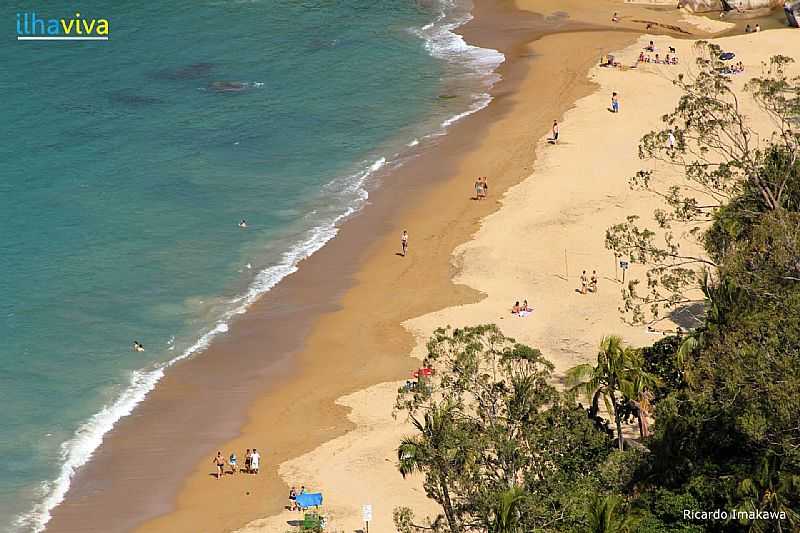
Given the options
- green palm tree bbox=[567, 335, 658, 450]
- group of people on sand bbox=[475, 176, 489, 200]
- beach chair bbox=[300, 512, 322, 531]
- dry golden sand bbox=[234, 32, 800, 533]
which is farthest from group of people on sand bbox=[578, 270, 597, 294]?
beach chair bbox=[300, 512, 322, 531]

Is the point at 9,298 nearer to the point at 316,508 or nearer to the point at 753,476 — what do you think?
the point at 316,508

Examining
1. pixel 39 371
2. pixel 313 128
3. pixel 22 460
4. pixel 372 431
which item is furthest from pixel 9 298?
pixel 313 128

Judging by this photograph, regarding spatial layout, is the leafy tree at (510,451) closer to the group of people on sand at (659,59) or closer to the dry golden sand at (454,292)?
the dry golden sand at (454,292)

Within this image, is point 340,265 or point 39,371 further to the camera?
point 340,265

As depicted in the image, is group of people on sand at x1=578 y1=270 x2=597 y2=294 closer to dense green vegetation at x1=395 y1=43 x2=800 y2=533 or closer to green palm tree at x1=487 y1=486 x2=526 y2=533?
dense green vegetation at x1=395 y1=43 x2=800 y2=533

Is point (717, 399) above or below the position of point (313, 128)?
above

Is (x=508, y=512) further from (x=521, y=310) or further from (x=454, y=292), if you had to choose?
(x=454, y=292)

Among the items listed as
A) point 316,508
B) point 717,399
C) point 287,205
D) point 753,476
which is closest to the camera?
point 753,476

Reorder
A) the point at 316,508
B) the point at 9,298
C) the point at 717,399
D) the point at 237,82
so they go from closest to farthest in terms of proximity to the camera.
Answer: the point at 717,399 < the point at 316,508 < the point at 9,298 < the point at 237,82
